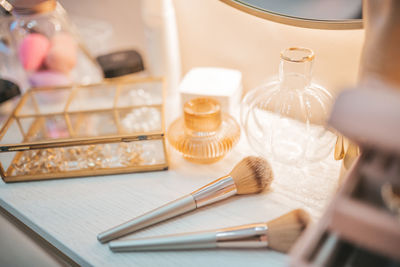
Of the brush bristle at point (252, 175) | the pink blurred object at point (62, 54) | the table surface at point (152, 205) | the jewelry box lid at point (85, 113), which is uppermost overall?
the pink blurred object at point (62, 54)

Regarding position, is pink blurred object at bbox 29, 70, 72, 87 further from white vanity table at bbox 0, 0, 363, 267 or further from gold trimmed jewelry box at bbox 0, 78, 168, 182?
white vanity table at bbox 0, 0, 363, 267

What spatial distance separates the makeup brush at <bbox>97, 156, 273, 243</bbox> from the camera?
1.08ft

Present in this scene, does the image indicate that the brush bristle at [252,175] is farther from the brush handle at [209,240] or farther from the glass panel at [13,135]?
the glass panel at [13,135]

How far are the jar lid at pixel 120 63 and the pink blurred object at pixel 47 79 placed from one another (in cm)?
6

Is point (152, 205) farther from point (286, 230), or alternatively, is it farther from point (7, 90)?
point (7, 90)

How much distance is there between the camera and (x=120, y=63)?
54cm

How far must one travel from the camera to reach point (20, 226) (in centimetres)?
38

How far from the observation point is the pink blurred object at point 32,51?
53cm

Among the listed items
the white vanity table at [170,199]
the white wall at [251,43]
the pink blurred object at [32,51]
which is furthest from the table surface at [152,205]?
the pink blurred object at [32,51]

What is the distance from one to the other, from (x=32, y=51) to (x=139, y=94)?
0.17 metres

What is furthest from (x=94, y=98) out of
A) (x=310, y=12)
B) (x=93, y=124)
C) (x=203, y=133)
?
(x=310, y=12)

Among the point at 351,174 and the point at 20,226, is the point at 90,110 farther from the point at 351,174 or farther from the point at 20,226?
the point at 351,174

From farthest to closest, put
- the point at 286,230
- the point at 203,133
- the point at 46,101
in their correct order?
the point at 46,101 < the point at 203,133 < the point at 286,230

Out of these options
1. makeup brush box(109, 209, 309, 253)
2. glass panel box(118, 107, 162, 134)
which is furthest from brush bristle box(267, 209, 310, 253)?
glass panel box(118, 107, 162, 134)
